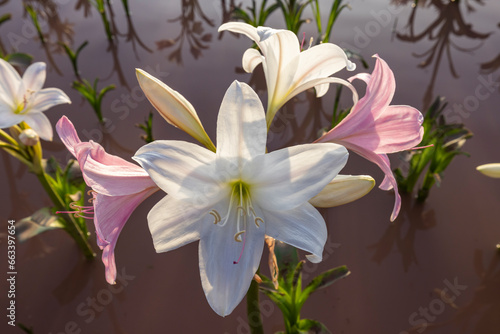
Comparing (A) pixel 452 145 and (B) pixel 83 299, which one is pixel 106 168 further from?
(A) pixel 452 145

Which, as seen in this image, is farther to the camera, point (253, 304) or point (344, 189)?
point (253, 304)

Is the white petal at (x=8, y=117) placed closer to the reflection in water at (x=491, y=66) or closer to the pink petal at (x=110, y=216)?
the pink petal at (x=110, y=216)

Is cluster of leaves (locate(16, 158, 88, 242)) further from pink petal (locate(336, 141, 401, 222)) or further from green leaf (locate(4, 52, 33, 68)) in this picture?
green leaf (locate(4, 52, 33, 68))

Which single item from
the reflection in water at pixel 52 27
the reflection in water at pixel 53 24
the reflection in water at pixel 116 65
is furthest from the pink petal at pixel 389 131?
the reflection in water at pixel 53 24

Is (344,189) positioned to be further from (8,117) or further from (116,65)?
(116,65)

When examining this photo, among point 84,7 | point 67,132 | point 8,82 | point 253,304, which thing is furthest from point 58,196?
point 84,7

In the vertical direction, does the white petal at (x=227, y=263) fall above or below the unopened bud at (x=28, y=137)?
above

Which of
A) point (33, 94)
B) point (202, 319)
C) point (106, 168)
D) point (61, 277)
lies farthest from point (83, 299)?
point (106, 168)
